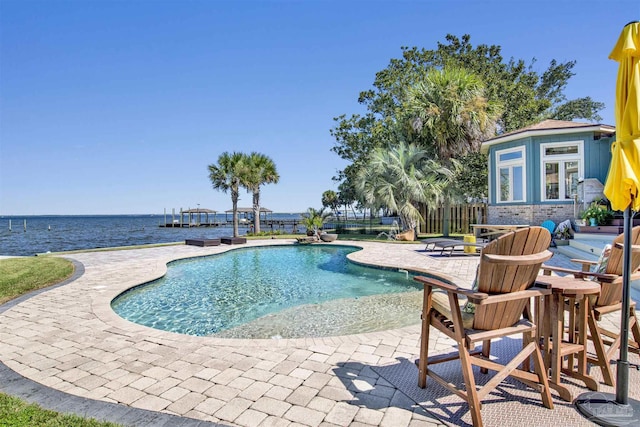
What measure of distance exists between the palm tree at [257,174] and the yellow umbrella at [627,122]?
A: 66.7 feet

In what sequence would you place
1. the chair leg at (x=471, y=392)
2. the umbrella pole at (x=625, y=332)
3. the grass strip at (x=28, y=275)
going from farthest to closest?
the grass strip at (x=28, y=275)
the umbrella pole at (x=625, y=332)
the chair leg at (x=471, y=392)

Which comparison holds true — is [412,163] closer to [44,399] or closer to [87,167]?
[44,399]

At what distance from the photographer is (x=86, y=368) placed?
10.4ft

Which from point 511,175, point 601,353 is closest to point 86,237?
point 511,175

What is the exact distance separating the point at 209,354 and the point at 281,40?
15648mm

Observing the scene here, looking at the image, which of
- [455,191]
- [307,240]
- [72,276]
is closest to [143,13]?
[72,276]

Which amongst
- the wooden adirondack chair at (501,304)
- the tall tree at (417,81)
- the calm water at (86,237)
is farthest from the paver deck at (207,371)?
the calm water at (86,237)

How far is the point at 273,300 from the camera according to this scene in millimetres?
6809

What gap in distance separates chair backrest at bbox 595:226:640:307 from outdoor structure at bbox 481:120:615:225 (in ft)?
36.3

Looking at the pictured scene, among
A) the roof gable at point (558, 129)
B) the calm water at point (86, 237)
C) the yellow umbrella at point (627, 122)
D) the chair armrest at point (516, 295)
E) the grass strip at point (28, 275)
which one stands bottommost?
the calm water at point (86, 237)

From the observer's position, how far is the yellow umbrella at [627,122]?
2.14 meters

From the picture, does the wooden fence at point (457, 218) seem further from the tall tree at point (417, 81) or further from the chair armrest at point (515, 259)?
the chair armrest at point (515, 259)

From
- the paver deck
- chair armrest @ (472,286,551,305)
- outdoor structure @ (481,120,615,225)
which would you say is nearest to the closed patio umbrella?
chair armrest @ (472,286,551,305)

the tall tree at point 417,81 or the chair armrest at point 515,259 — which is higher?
the tall tree at point 417,81
